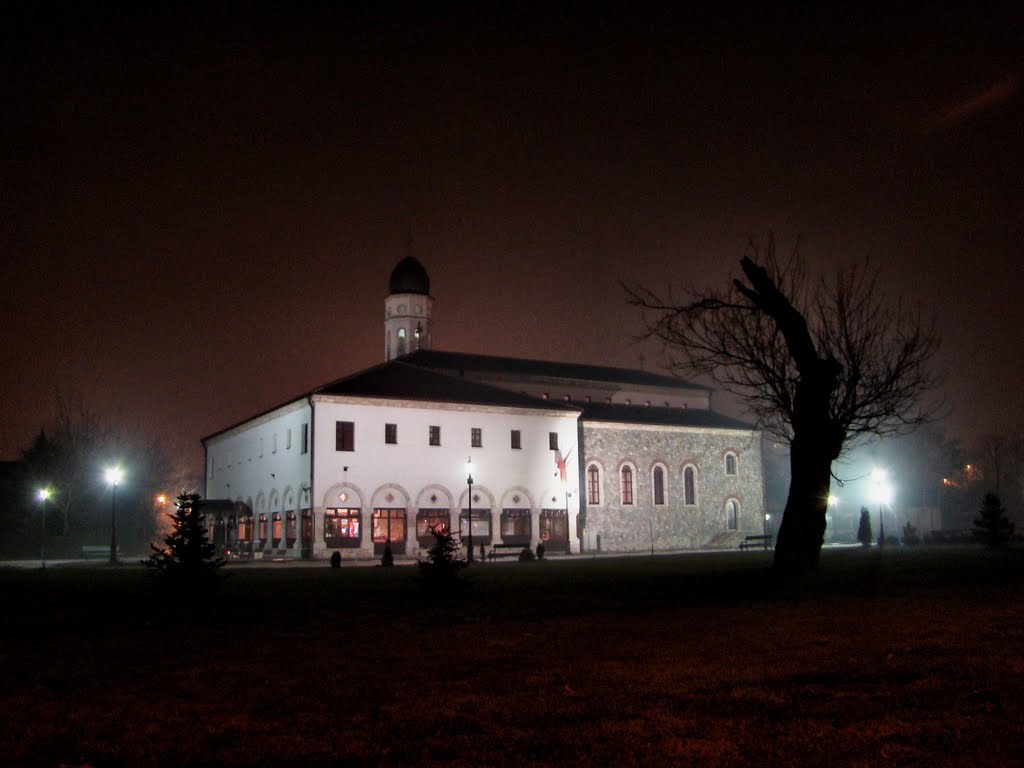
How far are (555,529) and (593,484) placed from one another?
392cm

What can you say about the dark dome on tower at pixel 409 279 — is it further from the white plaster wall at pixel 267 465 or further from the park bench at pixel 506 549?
the park bench at pixel 506 549

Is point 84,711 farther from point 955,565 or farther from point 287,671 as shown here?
point 955,565

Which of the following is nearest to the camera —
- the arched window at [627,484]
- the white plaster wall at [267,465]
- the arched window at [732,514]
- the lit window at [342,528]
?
the lit window at [342,528]

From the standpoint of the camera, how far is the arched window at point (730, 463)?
2367 inches

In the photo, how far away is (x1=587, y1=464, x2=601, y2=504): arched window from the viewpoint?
54.1 meters

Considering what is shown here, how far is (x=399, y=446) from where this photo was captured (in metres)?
47.2

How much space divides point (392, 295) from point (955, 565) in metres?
46.5

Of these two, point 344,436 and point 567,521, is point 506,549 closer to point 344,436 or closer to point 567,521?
point 567,521

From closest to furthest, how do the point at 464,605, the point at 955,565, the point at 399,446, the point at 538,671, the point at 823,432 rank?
the point at 538,671
the point at 464,605
the point at 823,432
the point at 955,565
the point at 399,446

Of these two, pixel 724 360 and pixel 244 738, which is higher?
pixel 724 360

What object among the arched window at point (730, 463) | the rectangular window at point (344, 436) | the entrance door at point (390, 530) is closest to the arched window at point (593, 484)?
the arched window at point (730, 463)

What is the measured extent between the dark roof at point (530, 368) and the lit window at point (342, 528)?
487 inches

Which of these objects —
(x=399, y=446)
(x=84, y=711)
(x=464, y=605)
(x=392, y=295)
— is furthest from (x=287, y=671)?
(x=392, y=295)

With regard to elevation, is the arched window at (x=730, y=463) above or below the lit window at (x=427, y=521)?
above
